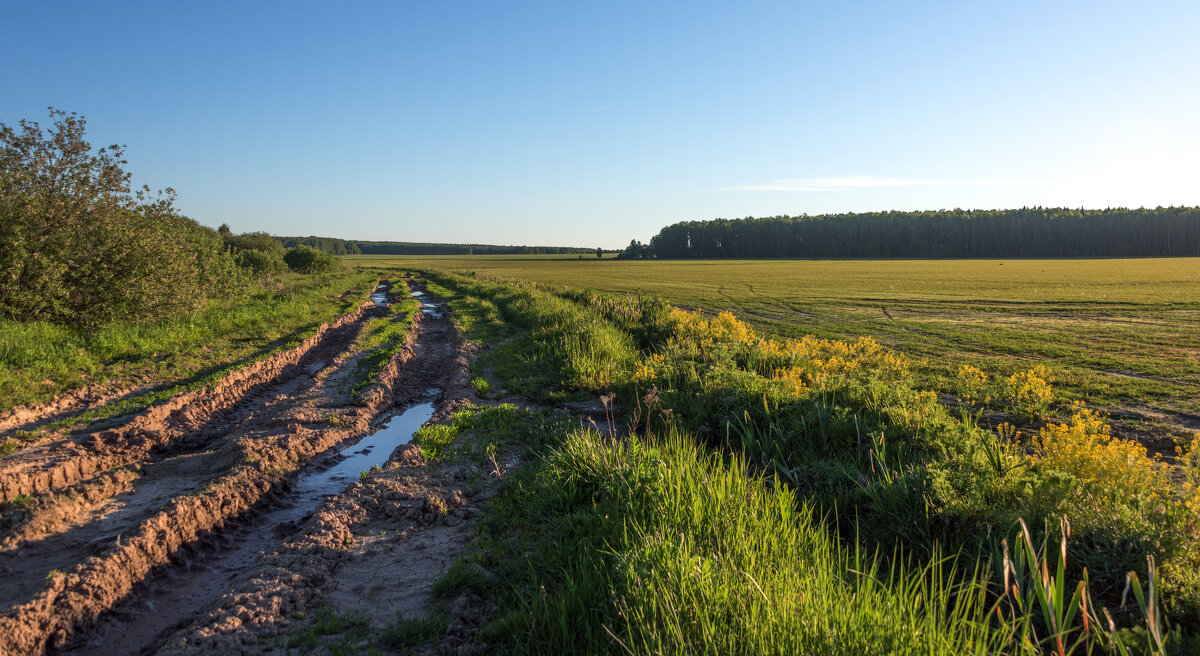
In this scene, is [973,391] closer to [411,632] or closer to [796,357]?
[796,357]

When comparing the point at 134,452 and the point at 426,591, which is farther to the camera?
the point at 134,452

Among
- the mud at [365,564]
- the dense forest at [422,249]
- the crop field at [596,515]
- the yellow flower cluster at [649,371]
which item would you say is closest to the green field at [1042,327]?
the crop field at [596,515]

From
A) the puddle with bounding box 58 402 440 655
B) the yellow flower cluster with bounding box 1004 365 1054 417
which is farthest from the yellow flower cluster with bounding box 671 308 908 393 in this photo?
the puddle with bounding box 58 402 440 655

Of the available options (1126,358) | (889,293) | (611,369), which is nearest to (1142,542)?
(611,369)

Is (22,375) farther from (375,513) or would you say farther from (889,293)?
(889,293)

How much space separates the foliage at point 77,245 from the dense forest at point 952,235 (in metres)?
110

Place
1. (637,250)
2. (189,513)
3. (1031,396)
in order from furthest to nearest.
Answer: (637,250) < (1031,396) < (189,513)

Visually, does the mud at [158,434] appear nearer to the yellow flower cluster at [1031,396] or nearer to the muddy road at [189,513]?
the muddy road at [189,513]

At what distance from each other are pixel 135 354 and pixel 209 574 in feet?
29.5

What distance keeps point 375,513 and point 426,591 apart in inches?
61.2

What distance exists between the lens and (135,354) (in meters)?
10.8

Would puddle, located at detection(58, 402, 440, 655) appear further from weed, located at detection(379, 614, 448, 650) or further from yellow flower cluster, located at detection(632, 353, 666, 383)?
yellow flower cluster, located at detection(632, 353, 666, 383)

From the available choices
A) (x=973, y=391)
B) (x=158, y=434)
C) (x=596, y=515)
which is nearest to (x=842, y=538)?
(x=596, y=515)

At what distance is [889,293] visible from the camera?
31547 millimetres
